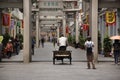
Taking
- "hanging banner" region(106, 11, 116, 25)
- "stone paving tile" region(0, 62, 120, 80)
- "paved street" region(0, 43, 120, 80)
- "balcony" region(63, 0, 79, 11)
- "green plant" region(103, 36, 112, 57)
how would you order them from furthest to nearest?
"balcony" region(63, 0, 79, 11) < "hanging banner" region(106, 11, 116, 25) < "green plant" region(103, 36, 112, 57) < "paved street" region(0, 43, 120, 80) < "stone paving tile" region(0, 62, 120, 80)

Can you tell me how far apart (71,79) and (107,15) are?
82.4 ft

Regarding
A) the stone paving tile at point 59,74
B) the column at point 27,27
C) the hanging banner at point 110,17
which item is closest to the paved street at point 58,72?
the stone paving tile at point 59,74

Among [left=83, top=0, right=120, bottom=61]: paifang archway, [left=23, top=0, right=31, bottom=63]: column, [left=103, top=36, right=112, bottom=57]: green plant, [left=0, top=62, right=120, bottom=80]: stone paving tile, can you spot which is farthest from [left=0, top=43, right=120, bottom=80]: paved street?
[left=103, top=36, right=112, bottom=57]: green plant

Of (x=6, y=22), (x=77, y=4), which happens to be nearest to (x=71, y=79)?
(x=6, y=22)

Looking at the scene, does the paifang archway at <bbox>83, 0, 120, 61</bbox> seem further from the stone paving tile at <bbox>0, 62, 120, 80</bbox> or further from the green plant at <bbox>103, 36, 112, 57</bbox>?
the green plant at <bbox>103, 36, 112, 57</bbox>

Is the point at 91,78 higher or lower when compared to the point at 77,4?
lower

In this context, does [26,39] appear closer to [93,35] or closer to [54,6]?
[93,35]

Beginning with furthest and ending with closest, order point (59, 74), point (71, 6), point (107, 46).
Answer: point (71, 6) → point (107, 46) → point (59, 74)

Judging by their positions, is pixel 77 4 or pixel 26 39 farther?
pixel 77 4

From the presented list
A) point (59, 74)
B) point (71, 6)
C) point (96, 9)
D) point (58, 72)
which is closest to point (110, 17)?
point (96, 9)

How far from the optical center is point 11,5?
3609cm

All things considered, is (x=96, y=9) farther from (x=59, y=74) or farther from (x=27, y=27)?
(x=59, y=74)

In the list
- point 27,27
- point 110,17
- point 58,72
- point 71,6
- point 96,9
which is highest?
point 71,6

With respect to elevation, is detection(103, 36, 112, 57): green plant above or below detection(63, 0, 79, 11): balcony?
below
